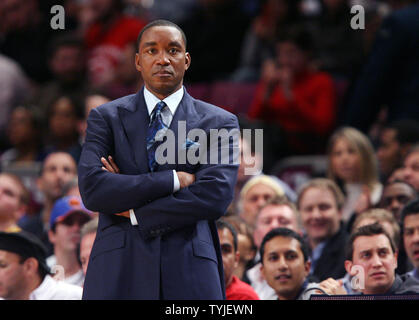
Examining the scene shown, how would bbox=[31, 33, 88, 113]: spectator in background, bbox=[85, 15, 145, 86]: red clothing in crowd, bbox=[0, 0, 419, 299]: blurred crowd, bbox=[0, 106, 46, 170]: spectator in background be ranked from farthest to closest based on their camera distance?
bbox=[85, 15, 145, 86]: red clothing in crowd
bbox=[31, 33, 88, 113]: spectator in background
bbox=[0, 106, 46, 170]: spectator in background
bbox=[0, 0, 419, 299]: blurred crowd

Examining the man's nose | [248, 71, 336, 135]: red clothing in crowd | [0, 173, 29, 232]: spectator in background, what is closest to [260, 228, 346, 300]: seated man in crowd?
the man's nose

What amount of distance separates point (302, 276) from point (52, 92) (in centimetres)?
410

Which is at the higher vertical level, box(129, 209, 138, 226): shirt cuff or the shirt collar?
the shirt collar

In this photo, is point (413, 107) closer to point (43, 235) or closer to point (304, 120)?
point (304, 120)

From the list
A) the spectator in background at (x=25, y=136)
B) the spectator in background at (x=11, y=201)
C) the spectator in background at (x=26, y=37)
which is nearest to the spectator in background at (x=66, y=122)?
the spectator in background at (x=25, y=136)

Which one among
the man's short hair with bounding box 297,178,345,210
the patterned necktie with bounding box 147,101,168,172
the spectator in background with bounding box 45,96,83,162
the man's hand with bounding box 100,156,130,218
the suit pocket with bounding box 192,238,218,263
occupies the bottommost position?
the suit pocket with bounding box 192,238,218,263

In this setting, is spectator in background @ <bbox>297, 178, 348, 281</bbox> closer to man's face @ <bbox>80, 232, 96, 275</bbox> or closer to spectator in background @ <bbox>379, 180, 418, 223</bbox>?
spectator in background @ <bbox>379, 180, 418, 223</bbox>

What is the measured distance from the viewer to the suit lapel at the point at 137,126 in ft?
10.5

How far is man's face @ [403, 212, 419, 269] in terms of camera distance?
421 cm

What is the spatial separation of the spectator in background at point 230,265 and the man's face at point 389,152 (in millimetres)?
2174

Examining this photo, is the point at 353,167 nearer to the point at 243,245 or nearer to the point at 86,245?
the point at 243,245

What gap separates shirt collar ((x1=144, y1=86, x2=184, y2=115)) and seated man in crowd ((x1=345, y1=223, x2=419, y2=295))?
1.40 m

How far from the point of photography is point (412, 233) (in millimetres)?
4270

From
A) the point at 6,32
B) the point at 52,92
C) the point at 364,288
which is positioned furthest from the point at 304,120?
the point at 6,32
